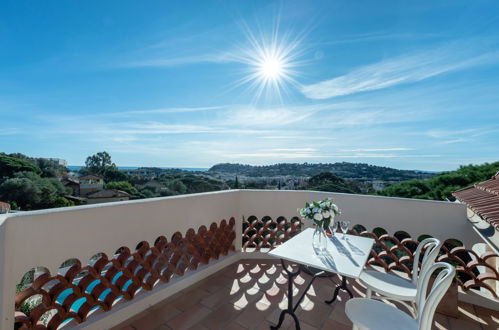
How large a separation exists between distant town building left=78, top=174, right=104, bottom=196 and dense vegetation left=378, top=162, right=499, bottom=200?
18093 millimetres

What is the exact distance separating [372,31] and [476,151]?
686 cm

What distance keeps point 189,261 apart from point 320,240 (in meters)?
1.72

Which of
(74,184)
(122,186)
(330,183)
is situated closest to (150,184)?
(122,186)

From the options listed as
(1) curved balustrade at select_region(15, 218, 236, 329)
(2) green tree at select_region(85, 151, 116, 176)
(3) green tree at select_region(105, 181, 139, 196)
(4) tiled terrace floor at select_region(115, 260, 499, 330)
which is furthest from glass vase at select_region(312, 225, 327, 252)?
(2) green tree at select_region(85, 151, 116, 176)

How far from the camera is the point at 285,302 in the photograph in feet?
8.07

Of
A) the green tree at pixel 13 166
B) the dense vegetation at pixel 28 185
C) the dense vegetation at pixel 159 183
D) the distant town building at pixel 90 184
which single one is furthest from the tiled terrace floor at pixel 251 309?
the green tree at pixel 13 166

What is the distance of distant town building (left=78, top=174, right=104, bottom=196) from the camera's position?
1450 centimetres

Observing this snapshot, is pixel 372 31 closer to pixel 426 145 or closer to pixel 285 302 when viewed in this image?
pixel 285 302

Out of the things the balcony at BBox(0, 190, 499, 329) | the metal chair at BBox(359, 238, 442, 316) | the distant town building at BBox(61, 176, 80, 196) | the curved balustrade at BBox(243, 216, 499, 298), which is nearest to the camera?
the balcony at BBox(0, 190, 499, 329)

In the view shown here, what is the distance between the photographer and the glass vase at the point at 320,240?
208cm

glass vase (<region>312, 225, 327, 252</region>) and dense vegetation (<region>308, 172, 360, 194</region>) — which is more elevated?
dense vegetation (<region>308, 172, 360, 194</region>)

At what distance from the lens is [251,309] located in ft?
7.68

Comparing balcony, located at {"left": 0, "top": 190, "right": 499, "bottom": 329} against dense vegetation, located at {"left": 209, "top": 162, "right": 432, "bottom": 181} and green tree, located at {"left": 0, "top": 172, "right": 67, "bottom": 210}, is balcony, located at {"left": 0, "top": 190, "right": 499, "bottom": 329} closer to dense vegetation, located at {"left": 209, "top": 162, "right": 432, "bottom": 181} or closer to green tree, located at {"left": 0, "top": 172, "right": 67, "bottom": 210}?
dense vegetation, located at {"left": 209, "top": 162, "right": 432, "bottom": 181}

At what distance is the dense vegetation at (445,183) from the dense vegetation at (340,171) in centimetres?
418
